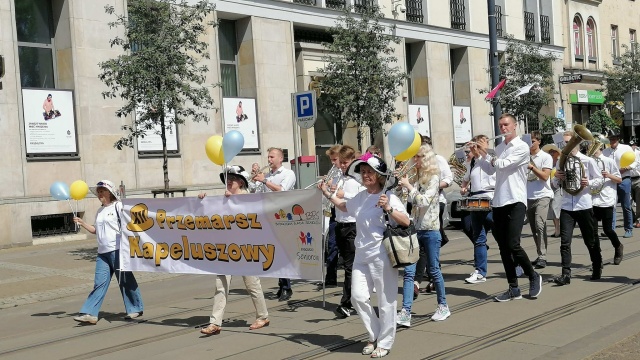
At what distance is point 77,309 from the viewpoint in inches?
435

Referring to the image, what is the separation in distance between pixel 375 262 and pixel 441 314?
178 centimetres

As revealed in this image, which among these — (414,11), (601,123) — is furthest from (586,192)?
(601,123)

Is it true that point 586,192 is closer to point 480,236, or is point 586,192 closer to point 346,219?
point 480,236

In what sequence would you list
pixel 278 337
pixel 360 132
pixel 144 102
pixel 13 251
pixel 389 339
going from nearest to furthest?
pixel 389 339
pixel 278 337
pixel 144 102
pixel 13 251
pixel 360 132

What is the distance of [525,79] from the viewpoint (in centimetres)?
2873

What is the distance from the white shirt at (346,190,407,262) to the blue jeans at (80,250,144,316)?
12.2 ft

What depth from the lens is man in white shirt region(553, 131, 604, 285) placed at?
409 inches

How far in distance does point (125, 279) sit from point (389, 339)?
157 inches

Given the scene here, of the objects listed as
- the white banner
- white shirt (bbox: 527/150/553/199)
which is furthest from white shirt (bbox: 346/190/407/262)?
white shirt (bbox: 527/150/553/199)

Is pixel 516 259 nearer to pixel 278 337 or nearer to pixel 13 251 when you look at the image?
pixel 278 337

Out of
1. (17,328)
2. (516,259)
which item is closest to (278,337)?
(516,259)

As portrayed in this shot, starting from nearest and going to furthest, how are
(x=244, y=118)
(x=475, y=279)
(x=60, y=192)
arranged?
(x=60, y=192), (x=475, y=279), (x=244, y=118)

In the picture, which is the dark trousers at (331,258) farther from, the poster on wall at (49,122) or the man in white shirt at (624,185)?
the poster on wall at (49,122)

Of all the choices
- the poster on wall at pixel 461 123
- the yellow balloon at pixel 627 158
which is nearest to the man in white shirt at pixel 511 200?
the yellow balloon at pixel 627 158
